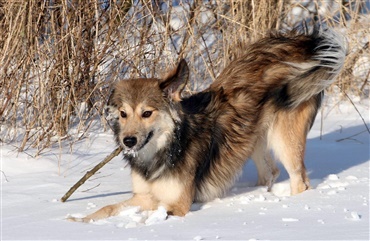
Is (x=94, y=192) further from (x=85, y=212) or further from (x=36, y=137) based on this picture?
(x=36, y=137)

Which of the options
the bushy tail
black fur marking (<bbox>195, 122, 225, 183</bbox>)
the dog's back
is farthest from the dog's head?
the bushy tail

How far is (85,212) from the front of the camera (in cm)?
504

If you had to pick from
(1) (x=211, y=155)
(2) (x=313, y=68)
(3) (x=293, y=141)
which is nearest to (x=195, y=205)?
(1) (x=211, y=155)

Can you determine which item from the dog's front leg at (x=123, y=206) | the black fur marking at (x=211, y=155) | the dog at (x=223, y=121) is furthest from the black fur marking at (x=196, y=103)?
the dog's front leg at (x=123, y=206)

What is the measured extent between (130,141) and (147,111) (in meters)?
0.27

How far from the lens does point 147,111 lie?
4969 mm

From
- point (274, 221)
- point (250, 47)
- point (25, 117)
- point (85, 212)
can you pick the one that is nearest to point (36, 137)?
point (25, 117)

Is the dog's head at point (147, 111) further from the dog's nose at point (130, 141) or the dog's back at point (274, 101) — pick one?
the dog's back at point (274, 101)

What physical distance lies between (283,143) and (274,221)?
1302 mm

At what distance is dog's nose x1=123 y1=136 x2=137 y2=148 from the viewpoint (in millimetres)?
4832

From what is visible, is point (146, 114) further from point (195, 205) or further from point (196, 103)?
point (195, 205)

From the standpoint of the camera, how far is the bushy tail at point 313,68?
5582mm

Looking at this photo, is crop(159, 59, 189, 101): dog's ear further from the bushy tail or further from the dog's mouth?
the bushy tail

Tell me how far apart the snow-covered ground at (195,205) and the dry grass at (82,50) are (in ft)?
1.05
